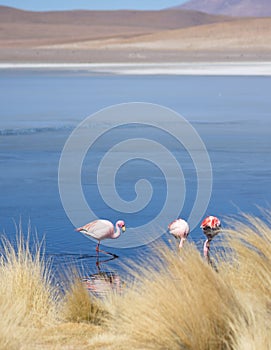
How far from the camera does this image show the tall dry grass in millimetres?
4141

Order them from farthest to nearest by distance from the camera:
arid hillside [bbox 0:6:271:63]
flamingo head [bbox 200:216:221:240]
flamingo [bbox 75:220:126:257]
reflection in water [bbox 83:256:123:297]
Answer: arid hillside [bbox 0:6:271:63]
flamingo [bbox 75:220:126:257]
flamingo head [bbox 200:216:221:240]
reflection in water [bbox 83:256:123:297]

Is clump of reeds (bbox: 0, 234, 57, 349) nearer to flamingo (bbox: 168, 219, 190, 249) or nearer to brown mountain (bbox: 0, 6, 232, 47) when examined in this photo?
flamingo (bbox: 168, 219, 190, 249)

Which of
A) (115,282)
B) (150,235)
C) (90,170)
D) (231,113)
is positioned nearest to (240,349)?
(115,282)

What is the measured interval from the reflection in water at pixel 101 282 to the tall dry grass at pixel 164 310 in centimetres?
69

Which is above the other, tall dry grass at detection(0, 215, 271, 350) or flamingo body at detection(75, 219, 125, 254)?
flamingo body at detection(75, 219, 125, 254)

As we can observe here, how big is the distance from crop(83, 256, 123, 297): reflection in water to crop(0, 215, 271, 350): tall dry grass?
687 millimetres

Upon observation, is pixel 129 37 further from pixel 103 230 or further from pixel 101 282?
pixel 101 282

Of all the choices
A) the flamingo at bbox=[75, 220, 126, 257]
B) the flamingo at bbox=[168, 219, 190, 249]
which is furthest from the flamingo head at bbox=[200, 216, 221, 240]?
the flamingo at bbox=[75, 220, 126, 257]

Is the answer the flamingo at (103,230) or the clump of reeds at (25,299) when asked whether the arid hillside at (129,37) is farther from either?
the clump of reeds at (25,299)

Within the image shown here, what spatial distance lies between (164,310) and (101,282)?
86.0 inches

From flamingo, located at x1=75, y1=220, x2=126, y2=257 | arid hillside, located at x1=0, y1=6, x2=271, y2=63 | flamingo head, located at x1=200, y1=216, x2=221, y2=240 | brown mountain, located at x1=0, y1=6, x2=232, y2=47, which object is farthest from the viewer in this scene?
brown mountain, located at x1=0, y1=6, x2=232, y2=47

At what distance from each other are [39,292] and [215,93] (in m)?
19.0

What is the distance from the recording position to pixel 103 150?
1301 cm

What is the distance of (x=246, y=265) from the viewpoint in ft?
16.7
